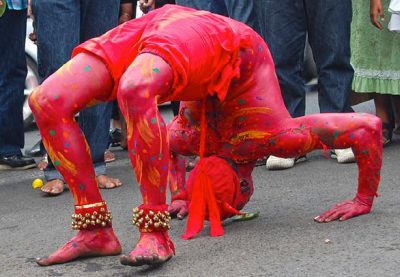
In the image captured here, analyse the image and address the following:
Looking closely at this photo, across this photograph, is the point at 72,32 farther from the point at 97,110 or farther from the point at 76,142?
the point at 76,142

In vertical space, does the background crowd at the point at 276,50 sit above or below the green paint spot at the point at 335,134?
below

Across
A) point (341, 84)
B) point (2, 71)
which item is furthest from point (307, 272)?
point (2, 71)

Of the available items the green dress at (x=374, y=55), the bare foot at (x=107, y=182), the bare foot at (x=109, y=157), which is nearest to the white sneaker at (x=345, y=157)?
the green dress at (x=374, y=55)

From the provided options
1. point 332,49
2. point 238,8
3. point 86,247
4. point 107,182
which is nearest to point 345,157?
point 332,49

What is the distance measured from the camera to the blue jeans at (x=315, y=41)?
5340 mm

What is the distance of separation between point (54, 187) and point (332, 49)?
1.79 meters

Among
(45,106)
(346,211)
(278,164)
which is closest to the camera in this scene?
(45,106)

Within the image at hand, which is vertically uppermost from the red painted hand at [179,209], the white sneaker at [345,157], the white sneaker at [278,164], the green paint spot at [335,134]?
the green paint spot at [335,134]

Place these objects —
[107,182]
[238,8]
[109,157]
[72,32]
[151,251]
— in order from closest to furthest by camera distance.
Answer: [151,251]
[72,32]
[107,182]
[238,8]
[109,157]

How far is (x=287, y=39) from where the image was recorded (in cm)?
544

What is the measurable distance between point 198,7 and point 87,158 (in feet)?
7.97

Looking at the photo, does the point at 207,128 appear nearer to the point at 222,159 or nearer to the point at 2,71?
the point at 222,159

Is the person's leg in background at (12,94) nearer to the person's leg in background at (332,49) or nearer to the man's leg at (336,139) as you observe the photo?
the person's leg in background at (332,49)

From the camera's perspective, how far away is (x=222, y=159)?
3838 mm
